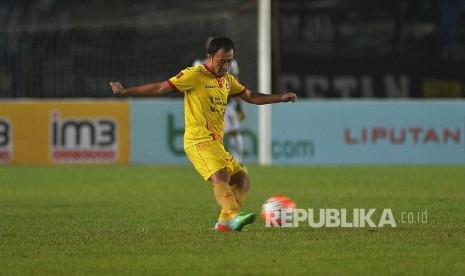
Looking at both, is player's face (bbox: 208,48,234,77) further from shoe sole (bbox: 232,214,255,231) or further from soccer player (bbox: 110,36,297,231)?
shoe sole (bbox: 232,214,255,231)

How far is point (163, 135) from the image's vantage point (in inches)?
893

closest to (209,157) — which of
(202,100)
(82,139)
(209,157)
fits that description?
(209,157)

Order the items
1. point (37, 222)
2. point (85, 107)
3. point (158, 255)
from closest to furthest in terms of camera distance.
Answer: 1. point (158, 255)
2. point (37, 222)
3. point (85, 107)

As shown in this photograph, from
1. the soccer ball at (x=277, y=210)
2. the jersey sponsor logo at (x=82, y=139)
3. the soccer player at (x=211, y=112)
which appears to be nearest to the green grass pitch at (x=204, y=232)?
the soccer ball at (x=277, y=210)

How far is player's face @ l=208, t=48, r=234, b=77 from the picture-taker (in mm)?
10234

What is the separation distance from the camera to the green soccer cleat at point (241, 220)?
992cm

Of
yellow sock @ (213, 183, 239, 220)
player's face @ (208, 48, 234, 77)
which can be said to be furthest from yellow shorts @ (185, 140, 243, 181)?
player's face @ (208, 48, 234, 77)

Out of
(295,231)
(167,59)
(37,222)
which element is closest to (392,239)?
(295,231)

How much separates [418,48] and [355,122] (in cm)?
494

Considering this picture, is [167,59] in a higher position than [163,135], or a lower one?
higher

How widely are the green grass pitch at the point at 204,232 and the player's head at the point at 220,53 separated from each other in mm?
1428

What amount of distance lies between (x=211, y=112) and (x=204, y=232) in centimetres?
109

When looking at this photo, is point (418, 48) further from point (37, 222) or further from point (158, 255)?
point (158, 255)

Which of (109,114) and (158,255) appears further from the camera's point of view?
(109,114)
